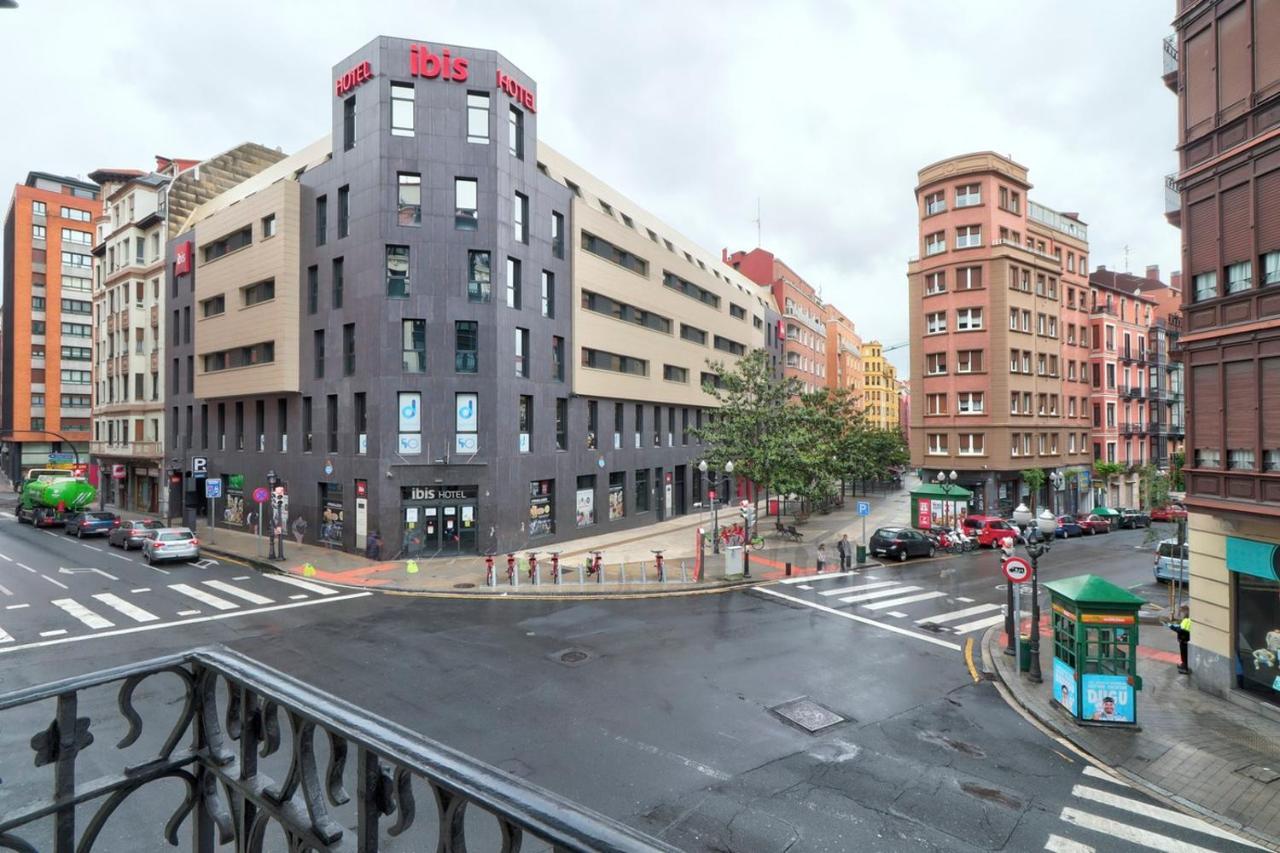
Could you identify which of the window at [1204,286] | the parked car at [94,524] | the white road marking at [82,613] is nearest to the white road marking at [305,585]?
the white road marking at [82,613]

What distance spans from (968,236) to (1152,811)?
45280mm

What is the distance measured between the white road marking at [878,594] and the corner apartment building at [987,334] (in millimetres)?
26832

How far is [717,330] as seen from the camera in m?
52.4

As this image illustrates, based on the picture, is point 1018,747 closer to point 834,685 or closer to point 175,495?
point 834,685

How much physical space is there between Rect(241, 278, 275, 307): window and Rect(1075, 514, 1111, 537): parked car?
4909 centimetres

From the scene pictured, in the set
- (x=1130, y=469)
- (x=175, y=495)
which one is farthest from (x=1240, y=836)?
(x=1130, y=469)

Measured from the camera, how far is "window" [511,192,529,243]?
32.2 m

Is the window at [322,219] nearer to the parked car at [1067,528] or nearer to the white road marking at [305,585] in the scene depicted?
the white road marking at [305,585]

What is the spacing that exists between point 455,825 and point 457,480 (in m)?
29.0

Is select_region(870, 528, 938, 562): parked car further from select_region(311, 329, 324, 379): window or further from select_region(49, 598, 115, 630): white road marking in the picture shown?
select_region(49, 598, 115, 630): white road marking

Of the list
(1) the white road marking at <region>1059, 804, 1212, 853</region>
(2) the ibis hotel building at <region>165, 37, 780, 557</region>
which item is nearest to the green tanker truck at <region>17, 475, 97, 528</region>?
(2) the ibis hotel building at <region>165, 37, 780, 557</region>

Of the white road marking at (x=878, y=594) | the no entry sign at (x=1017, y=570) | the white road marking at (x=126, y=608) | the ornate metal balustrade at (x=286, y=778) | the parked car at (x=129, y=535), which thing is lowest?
the white road marking at (x=878, y=594)

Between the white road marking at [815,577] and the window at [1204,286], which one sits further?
the white road marking at [815,577]

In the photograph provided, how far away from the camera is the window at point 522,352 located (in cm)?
3231
